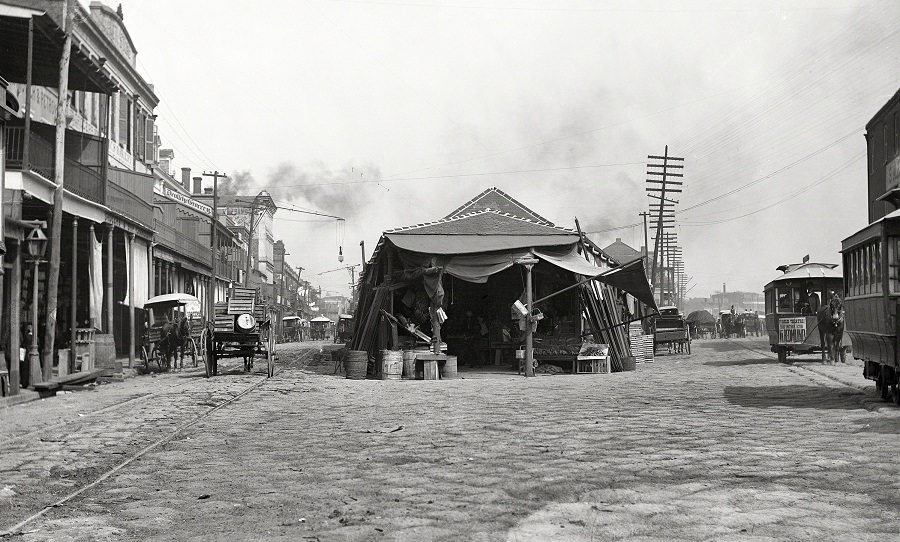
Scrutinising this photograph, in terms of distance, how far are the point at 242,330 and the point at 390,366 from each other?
3.98 metres

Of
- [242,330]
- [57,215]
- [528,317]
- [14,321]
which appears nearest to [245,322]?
[242,330]

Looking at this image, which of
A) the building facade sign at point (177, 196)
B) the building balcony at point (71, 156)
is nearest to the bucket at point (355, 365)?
the building balcony at point (71, 156)

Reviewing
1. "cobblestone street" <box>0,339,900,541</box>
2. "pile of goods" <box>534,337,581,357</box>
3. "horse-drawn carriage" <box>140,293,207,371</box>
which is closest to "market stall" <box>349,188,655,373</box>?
"pile of goods" <box>534,337,581,357</box>

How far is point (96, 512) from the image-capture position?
6113mm

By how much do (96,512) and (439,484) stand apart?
2601mm

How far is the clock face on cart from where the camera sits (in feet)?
71.2

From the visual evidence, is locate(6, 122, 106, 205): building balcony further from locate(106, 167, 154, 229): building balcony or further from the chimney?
the chimney

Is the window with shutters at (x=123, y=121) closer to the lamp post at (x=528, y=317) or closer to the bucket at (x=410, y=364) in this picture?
the bucket at (x=410, y=364)

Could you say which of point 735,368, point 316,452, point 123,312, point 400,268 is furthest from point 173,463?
point 123,312

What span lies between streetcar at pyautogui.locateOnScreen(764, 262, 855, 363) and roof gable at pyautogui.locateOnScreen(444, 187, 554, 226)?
12967 millimetres

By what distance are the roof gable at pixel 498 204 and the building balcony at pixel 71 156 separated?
16.5 meters

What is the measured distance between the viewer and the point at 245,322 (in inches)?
855

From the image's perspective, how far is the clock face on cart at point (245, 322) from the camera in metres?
21.7

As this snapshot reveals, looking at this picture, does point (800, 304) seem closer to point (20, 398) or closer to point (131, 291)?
point (131, 291)
